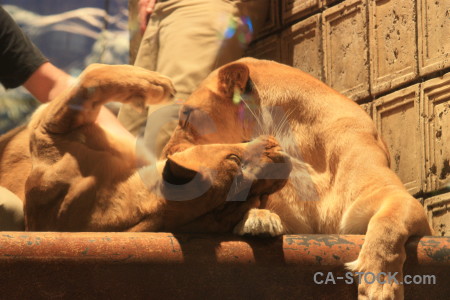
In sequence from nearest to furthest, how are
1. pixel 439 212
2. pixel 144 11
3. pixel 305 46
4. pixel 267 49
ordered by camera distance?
1. pixel 439 212
2. pixel 305 46
3. pixel 267 49
4. pixel 144 11

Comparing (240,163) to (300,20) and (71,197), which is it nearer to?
(71,197)

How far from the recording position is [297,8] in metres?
4.13

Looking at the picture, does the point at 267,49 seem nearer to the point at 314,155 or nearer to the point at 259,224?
the point at 314,155

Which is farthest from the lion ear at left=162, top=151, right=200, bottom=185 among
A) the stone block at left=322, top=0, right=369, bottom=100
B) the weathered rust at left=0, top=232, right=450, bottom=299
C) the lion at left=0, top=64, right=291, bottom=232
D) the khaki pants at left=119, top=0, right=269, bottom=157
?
the khaki pants at left=119, top=0, right=269, bottom=157

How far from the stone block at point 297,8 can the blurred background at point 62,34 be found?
144 centimetres

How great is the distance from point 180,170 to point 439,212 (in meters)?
1.64

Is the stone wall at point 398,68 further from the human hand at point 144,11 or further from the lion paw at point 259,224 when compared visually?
the lion paw at point 259,224

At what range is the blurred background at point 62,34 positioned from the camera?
2598 millimetres

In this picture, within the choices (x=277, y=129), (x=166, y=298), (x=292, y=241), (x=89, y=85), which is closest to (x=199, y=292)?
(x=166, y=298)

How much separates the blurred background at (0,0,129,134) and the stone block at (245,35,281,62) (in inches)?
61.1

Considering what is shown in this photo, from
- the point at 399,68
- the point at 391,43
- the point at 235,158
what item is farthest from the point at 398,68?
the point at 235,158

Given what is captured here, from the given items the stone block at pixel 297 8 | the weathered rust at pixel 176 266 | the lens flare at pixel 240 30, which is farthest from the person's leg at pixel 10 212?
the stone block at pixel 297 8

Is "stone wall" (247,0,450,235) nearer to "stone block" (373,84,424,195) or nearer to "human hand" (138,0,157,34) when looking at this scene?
"stone block" (373,84,424,195)

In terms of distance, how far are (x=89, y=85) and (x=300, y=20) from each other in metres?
2.27
